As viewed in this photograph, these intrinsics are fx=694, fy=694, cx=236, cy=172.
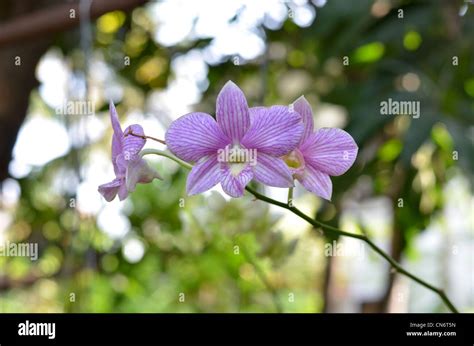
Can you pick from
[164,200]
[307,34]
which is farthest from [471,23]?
[164,200]

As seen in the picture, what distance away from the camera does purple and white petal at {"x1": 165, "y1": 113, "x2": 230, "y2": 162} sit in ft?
1.08

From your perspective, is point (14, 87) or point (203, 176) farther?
point (14, 87)

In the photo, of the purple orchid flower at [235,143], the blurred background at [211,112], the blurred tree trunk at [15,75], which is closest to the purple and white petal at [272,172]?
the purple orchid flower at [235,143]

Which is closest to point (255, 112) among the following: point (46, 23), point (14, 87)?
point (46, 23)

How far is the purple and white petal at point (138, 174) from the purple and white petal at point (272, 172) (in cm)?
5

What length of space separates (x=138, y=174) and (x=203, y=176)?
0.11 ft

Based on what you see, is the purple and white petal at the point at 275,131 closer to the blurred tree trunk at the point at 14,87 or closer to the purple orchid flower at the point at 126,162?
the purple orchid flower at the point at 126,162

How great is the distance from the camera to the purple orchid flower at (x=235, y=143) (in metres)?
0.33

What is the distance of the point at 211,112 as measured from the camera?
1.13m

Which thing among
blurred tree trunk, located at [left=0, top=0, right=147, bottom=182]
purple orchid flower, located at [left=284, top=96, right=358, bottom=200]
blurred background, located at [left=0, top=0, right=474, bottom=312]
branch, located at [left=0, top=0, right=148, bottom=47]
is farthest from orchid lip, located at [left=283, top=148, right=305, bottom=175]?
blurred tree trunk, located at [left=0, top=0, right=147, bottom=182]

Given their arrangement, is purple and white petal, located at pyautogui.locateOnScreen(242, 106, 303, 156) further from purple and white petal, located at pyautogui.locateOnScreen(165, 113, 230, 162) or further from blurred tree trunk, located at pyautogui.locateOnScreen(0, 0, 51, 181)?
blurred tree trunk, located at pyautogui.locateOnScreen(0, 0, 51, 181)

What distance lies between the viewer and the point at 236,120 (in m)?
0.35

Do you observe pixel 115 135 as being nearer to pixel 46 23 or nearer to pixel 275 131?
pixel 275 131
